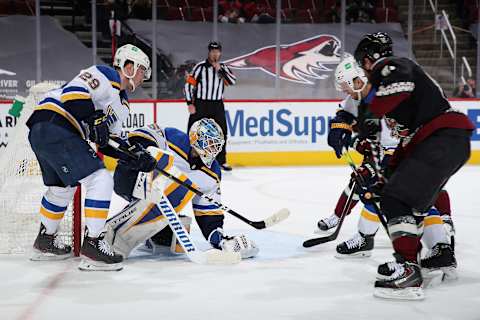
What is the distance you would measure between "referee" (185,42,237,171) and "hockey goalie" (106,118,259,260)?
10.3ft

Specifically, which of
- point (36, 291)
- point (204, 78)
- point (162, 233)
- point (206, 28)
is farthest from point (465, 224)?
point (206, 28)

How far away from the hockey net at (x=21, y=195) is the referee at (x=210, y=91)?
2.75 meters

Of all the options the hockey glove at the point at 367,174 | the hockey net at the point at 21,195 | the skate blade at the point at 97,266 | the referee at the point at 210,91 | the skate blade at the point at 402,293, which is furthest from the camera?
the referee at the point at 210,91

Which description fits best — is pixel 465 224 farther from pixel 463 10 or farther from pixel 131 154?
pixel 463 10

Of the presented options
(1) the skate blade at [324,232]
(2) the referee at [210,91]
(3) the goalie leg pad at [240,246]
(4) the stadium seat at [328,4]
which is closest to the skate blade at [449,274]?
(3) the goalie leg pad at [240,246]

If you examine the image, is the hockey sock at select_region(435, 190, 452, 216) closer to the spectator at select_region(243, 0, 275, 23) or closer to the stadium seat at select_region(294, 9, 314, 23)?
the spectator at select_region(243, 0, 275, 23)

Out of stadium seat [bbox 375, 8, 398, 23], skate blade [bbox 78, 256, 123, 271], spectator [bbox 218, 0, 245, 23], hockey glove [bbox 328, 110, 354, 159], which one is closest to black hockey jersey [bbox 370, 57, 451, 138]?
hockey glove [bbox 328, 110, 354, 159]

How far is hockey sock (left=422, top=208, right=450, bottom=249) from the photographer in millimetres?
3086

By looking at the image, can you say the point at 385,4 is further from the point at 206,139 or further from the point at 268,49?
the point at 206,139

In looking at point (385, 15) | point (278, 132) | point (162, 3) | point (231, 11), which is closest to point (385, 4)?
point (385, 15)

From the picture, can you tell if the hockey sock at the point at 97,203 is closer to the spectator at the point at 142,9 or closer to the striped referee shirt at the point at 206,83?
the striped referee shirt at the point at 206,83

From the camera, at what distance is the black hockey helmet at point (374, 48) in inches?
116

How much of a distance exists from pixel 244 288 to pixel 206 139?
67 cm

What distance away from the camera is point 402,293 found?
2.69m
